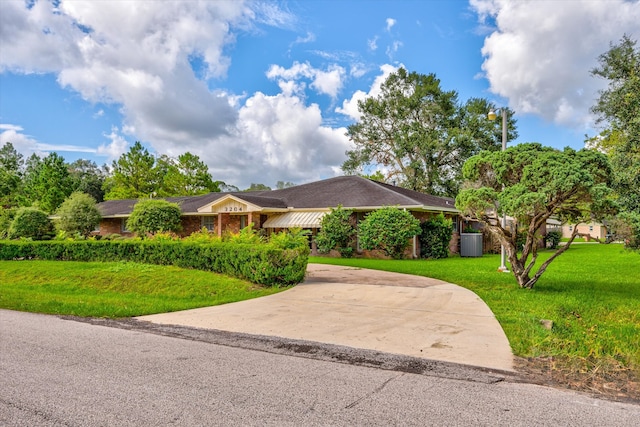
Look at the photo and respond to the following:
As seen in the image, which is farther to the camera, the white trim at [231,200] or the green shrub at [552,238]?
the green shrub at [552,238]

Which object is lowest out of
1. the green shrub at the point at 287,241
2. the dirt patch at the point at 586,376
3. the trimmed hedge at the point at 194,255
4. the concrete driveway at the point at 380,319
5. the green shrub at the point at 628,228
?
the dirt patch at the point at 586,376

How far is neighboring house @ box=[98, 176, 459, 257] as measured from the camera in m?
23.0

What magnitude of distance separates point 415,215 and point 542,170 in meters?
12.9

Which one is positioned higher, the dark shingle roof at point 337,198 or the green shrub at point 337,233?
the dark shingle roof at point 337,198

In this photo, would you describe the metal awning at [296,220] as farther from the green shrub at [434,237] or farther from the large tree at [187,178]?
the large tree at [187,178]

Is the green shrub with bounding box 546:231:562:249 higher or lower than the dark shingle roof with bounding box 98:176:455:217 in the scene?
lower

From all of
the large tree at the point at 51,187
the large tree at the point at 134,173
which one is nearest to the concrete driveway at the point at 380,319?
the large tree at the point at 51,187

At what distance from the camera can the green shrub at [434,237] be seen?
2206 centimetres

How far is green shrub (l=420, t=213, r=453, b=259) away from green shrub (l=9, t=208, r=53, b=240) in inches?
907

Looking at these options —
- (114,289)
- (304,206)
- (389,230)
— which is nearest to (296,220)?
(304,206)

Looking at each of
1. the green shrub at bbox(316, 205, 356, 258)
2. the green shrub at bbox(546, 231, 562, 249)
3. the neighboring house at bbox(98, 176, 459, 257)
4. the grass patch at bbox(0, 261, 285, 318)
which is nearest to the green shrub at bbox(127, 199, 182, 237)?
the neighboring house at bbox(98, 176, 459, 257)

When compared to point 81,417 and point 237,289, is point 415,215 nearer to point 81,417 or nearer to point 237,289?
point 237,289

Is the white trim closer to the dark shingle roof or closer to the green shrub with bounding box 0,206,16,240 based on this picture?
the dark shingle roof

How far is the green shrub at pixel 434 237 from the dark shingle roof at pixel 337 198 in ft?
2.70
